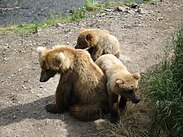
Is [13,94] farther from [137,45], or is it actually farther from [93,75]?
[137,45]

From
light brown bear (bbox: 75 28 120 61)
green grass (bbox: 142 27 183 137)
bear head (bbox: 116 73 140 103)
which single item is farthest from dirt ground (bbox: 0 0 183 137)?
green grass (bbox: 142 27 183 137)

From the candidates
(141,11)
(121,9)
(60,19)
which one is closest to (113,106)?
(141,11)

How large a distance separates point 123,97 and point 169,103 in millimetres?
683

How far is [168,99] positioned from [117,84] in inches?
25.9

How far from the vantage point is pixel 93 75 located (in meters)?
6.04

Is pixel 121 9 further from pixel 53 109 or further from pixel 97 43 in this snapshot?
pixel 53 109

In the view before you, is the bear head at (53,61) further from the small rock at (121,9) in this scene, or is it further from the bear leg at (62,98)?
the small rock at (121,9)

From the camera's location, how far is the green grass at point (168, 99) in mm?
5453

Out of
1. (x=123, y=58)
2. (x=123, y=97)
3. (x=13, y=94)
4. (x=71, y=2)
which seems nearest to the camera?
(x=123, y=97)

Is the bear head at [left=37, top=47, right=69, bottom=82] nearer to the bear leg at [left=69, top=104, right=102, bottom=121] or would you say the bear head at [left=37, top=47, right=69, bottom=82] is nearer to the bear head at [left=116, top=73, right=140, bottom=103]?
the bear leg at [left=69, top=104, right=102, bottom=121]

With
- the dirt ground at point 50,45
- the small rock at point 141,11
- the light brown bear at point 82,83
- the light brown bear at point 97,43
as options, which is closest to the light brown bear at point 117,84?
the light brown bear at point 82,83

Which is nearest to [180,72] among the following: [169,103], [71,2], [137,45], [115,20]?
[169,103]

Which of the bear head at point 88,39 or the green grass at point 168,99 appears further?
the bear head at point 88,39

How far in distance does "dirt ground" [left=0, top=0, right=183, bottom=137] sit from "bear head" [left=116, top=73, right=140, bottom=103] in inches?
25.7
